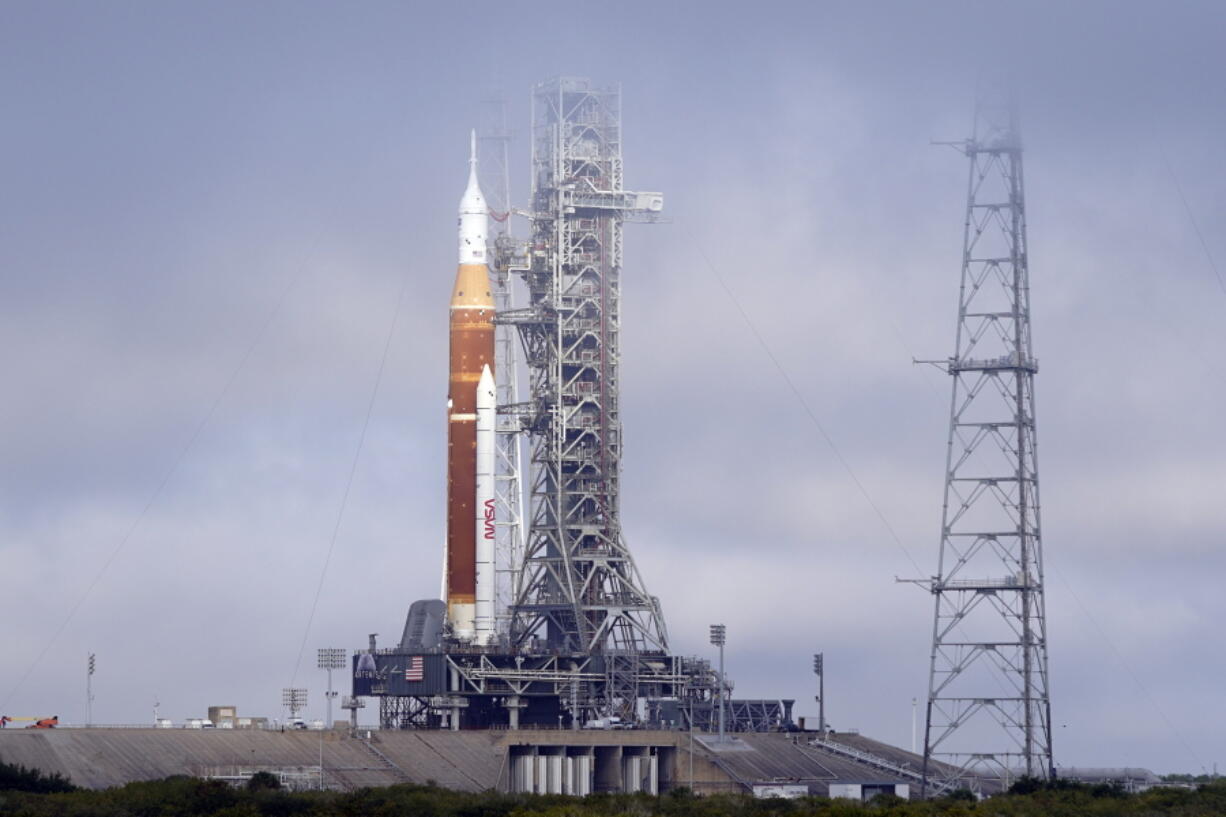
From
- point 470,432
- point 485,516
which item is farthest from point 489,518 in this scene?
point 470,432

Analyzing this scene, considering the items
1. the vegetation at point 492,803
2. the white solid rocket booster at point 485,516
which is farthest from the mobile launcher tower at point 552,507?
the vegetation at point 492,803

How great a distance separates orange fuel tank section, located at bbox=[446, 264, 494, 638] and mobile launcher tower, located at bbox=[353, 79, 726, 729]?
0.07 m

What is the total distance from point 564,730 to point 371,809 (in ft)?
99.7

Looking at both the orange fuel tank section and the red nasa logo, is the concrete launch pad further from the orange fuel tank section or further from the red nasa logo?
the red nasa logo

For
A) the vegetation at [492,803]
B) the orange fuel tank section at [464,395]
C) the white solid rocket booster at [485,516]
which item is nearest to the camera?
the vegetation at [492,803]

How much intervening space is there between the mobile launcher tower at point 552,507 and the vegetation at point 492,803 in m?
22.0

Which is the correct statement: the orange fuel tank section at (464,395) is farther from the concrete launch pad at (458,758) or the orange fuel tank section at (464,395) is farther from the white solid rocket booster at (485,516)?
the concrete launch pad at (458,758)

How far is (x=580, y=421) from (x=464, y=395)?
6.35 metres

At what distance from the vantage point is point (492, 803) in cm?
10312

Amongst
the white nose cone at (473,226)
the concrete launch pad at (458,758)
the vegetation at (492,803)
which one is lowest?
the vegetation at (492,803)

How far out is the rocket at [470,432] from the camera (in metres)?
131

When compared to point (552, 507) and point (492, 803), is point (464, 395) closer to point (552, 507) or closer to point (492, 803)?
point (552, 507)

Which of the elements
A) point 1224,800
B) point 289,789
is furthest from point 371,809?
point 1224,800

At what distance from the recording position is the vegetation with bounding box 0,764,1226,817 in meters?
94.9
